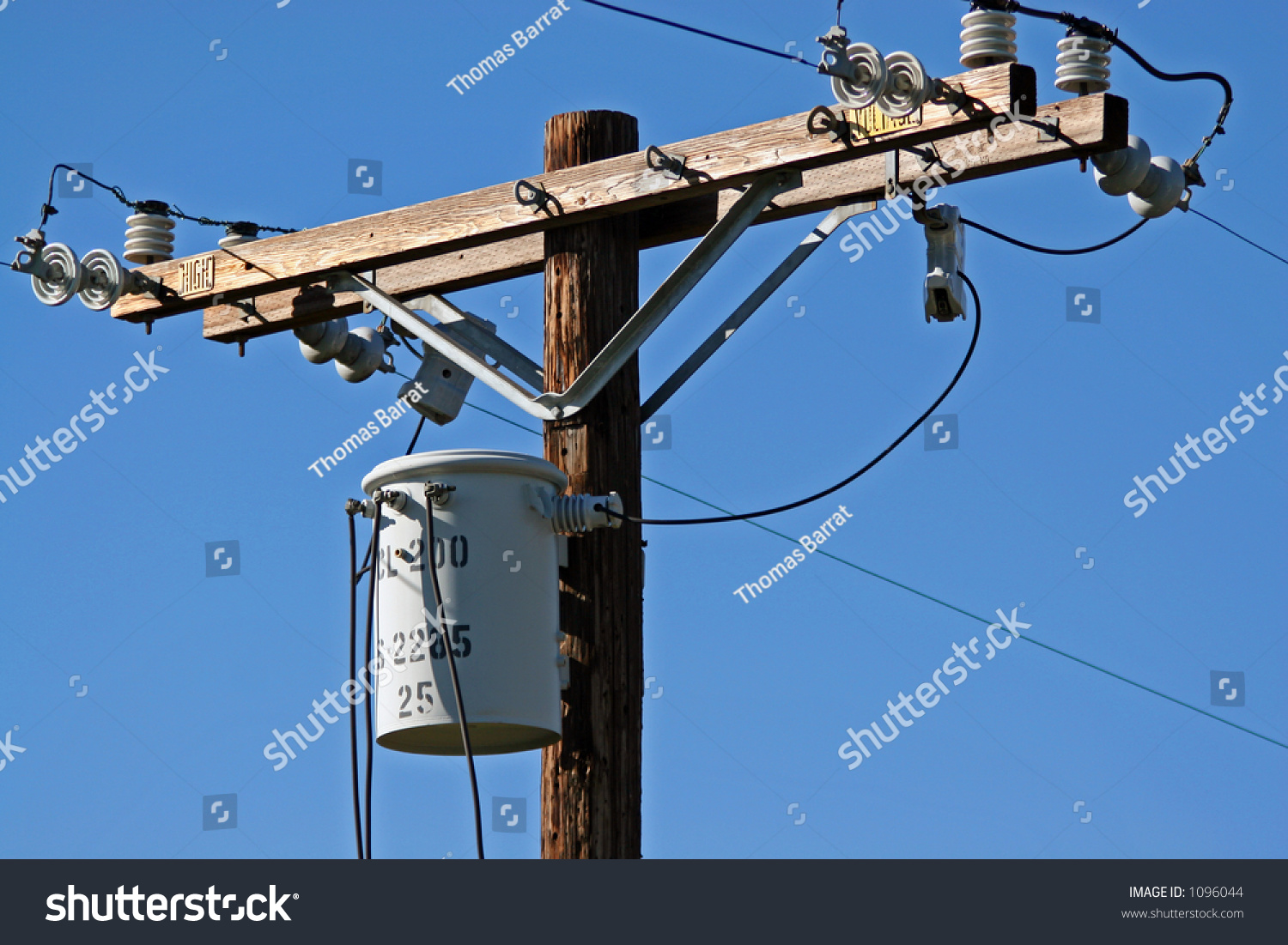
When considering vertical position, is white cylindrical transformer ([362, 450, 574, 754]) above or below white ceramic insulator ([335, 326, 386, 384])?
below

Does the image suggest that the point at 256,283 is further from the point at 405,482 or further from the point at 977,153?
the point at 977,153

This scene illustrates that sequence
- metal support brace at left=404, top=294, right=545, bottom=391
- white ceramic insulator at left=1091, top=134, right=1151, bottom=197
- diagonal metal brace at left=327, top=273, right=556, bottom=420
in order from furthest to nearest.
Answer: metal support brace at left=404, top=294, right=545, bottom=391, diagonal metal brace at left=327, top=273, right=556, bottom=420, white ceramic insulator at left=1091, top=134, right=1151, bottom=197

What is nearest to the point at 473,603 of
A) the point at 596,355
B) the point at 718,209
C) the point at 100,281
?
the point at 596,355

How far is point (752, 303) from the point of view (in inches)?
269

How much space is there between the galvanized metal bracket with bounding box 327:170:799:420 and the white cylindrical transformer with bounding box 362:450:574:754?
0.28 meters

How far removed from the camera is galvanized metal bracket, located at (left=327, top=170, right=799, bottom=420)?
648 centimetres

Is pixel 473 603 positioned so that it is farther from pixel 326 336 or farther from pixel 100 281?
pixel 100 281

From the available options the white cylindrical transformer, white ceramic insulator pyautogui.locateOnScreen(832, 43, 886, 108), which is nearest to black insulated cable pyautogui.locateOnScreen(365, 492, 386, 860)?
the white cylindrical transformer

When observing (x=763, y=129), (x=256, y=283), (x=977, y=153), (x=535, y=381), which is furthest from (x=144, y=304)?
(x=977, y=153)

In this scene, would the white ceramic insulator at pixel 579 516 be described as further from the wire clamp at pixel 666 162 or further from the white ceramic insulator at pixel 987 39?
the white ceramic insulator at pixel 987 39

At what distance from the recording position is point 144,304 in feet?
25.5

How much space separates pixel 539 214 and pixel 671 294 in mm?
582

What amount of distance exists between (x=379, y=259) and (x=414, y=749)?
1697 mm

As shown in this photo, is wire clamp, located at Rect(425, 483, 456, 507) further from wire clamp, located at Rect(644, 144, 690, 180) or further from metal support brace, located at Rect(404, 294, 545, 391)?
wire clamp, located at Rect(644, 144, 690, 180)
